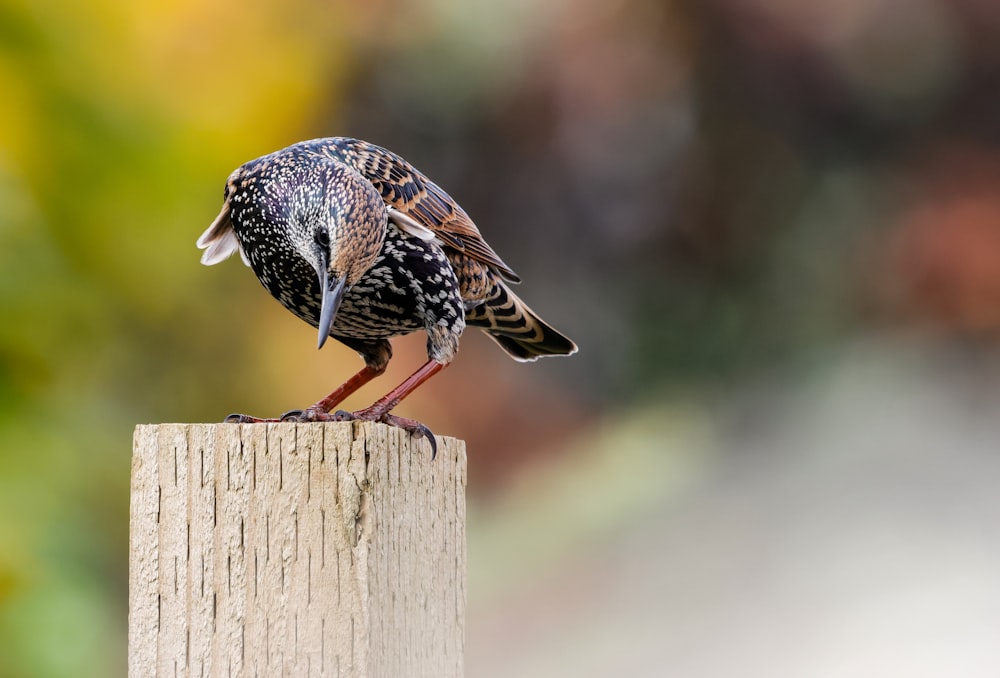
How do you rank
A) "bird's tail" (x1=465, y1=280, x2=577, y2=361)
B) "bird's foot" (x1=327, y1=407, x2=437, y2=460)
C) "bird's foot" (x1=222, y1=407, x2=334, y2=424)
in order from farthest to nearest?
"bird's tail" (x1=465, y1=280, x2=577, y2=361) → "bird's foot" (x1=222, y1=407, x2=334, y2=424) → "bird's foot" (x1=327, y1=407, x2=437, y2=460)

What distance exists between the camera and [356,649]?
4.58ft

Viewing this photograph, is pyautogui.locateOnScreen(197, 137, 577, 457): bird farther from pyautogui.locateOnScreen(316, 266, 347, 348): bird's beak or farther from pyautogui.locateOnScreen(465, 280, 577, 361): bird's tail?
pyautogui.locateOnScreen(465, 280, 577, 361): bird's tail

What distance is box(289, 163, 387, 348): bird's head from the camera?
2209 millimetres

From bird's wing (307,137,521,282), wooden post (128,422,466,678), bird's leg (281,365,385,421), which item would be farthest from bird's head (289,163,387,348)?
wooden post (128,422,466,678)

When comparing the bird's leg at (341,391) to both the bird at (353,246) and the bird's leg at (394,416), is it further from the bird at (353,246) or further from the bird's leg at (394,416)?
the bird's leg at (394,416)

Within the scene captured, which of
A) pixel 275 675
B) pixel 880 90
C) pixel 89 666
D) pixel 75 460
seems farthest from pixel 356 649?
pixel 880 90

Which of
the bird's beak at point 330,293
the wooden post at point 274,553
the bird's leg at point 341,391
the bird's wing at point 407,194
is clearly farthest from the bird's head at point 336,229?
the wooden post at point 274,553

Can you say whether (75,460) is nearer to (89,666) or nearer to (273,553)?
(89,666)

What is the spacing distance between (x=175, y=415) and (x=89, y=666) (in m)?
1.21

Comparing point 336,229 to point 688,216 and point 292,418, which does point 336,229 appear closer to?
point 292,418

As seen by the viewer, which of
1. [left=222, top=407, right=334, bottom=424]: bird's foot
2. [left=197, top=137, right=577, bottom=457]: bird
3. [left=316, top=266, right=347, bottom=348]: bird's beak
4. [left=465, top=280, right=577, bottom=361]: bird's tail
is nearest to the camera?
[left=222, top=407, right=334, bottom=424]: bird's foot

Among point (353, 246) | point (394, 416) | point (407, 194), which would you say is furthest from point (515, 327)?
point (394, 416)

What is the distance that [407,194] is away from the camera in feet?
8.65

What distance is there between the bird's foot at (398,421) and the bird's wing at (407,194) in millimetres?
491
